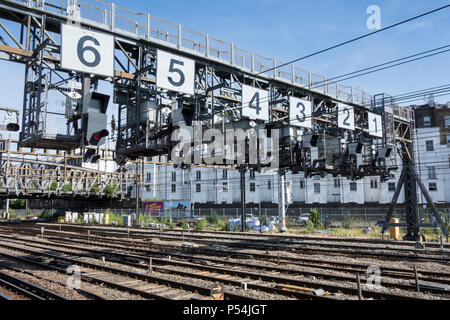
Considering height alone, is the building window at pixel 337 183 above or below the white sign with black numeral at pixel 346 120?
below

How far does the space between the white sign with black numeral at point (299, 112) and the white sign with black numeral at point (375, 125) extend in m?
5.69

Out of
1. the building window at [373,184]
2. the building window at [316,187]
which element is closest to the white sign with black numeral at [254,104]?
the building window at [316,187]

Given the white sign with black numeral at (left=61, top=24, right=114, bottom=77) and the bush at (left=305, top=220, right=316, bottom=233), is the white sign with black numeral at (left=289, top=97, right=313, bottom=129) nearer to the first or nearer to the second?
the bush at (left=305, top=220, right=316, bottom=233)

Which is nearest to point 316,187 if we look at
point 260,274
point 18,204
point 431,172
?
point 431,172

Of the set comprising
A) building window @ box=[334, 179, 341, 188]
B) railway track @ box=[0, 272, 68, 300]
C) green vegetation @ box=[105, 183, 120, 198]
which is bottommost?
railway track @ box=[0, 272, 68, 300]

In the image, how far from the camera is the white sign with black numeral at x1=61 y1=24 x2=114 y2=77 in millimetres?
13180

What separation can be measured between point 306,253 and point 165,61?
34.7 ft

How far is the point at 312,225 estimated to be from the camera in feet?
95.5

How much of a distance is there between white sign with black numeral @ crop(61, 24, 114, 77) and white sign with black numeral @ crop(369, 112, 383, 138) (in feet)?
60.6

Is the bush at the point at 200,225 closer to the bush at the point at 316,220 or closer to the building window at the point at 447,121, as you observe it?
the bush at the point at 316,220

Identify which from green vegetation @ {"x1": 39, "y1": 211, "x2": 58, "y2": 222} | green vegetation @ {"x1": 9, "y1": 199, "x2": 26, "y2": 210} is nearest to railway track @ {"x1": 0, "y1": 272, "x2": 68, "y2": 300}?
green vegetation @ {"x1": 39, "y1": 211, "x2": 58, "y2": 222}

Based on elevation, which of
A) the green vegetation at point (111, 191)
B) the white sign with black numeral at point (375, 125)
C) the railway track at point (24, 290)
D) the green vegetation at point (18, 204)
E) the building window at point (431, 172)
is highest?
the white sign with black numeral at point (375, 125)

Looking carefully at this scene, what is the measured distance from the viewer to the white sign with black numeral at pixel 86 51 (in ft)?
43.2
